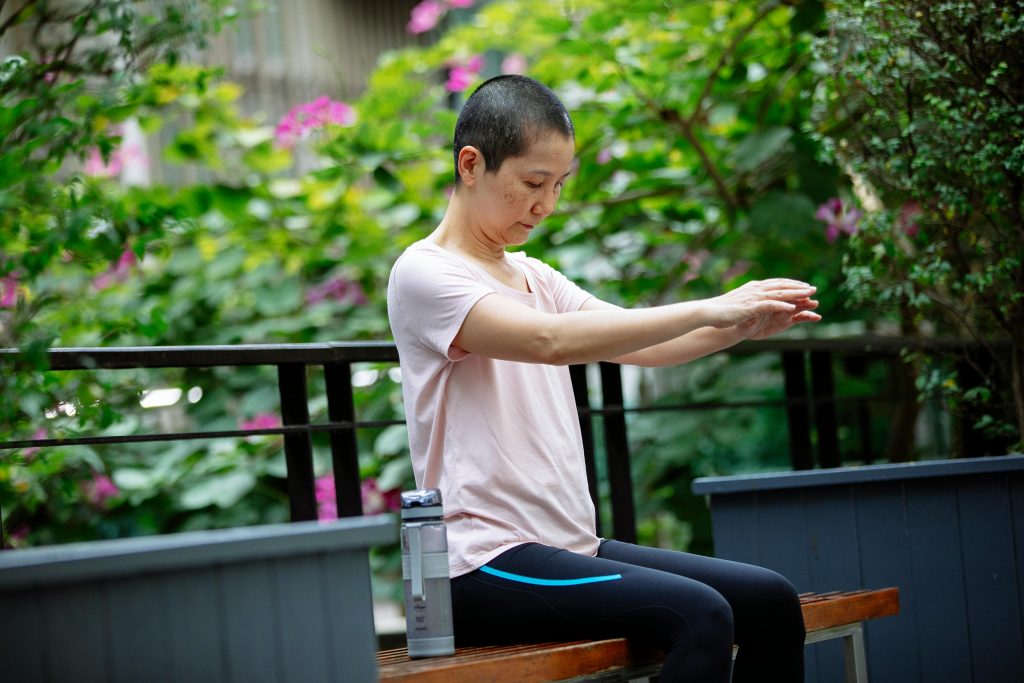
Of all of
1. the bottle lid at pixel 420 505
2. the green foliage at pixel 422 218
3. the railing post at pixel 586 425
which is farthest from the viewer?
the green foliage at pixel 422 218

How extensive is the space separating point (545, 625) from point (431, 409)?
1.29 ft

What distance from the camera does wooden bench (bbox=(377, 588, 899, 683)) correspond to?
1586 mm

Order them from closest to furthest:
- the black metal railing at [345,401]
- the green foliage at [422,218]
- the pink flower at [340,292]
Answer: the black metal railing at [345,401] → the green foliage at [422,218] → the pink flower at [340,292]

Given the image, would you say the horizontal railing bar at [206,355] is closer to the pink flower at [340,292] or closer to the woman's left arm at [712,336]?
the woman's left arm at [712,336]

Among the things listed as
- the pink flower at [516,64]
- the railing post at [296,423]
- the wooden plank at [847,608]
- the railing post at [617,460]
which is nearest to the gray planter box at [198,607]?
the wooden plank at [847,608]

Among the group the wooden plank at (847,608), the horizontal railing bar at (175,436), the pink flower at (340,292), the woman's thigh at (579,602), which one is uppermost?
the pink flower at (340,292)

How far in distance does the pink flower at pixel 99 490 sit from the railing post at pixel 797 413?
2463mm

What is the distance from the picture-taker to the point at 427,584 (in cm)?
171

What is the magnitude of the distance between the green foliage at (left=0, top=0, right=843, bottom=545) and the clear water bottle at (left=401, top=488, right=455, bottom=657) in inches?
70.2

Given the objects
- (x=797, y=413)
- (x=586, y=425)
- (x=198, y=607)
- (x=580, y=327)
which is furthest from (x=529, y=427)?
(x=797, y=413)

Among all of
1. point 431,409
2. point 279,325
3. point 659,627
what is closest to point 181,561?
point 431,409

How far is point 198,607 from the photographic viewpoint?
132 centimetres

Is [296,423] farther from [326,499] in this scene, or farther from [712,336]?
[326,499]

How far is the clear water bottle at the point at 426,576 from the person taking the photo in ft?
5.58
